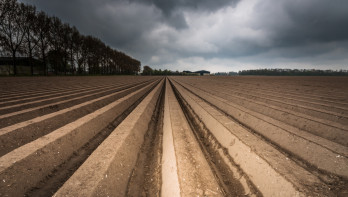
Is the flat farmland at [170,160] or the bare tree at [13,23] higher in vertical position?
the bare tree at [13,23]

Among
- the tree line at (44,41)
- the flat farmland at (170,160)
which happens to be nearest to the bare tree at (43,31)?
the tree line at (44,41)

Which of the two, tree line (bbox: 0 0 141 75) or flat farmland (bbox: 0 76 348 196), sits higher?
tree line (bbox: 0 0 141 75)

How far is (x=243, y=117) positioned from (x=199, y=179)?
9.17 feet

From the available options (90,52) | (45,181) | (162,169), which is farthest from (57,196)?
(90,52)

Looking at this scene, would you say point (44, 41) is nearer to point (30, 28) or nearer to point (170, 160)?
point (30, 28)

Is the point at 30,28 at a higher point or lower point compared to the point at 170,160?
higher

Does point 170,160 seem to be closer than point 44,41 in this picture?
Yes

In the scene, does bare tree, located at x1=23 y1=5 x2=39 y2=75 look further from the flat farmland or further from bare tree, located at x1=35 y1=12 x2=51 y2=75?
Result: the flat farmland

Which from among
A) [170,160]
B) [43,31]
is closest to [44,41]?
[43,31]

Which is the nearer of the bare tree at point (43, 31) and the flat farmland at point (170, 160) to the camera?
the flat farmland at point (170, 160)

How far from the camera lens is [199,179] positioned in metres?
1.71

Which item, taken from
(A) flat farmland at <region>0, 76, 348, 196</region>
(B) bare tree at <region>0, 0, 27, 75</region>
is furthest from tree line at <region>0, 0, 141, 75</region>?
(A) flat farmland at <region>0, 76, 348, 196</region>

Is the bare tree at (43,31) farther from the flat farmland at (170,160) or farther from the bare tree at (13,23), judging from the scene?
the flat farmland at (170,160)

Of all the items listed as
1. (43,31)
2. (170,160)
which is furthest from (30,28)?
(170,160)
